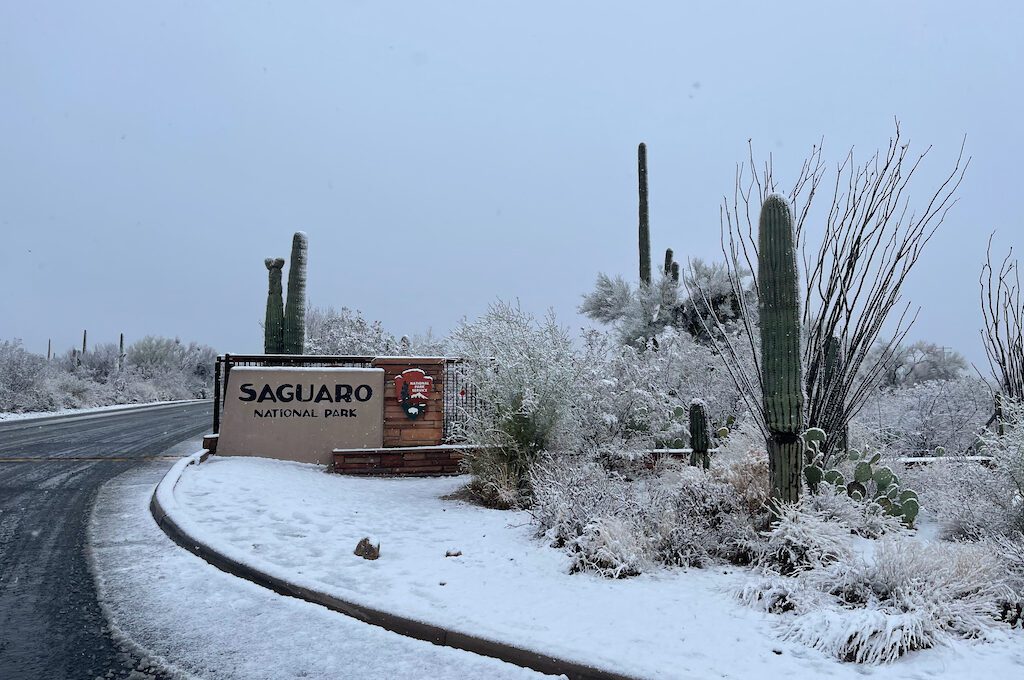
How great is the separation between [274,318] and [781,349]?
42.8ft

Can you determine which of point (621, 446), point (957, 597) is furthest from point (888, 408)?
point (957, 597)

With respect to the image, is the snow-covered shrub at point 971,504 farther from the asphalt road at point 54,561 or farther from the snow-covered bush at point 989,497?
the asphalt road at point 54,561

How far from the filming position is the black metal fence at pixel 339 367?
11117 mm

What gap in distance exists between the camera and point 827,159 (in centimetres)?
712

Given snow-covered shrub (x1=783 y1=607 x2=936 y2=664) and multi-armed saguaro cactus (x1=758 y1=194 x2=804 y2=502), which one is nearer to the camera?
snow-covered shrub (x1=783 y1=607 x2=936 y2=664)

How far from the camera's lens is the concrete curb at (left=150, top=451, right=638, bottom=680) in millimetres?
3531

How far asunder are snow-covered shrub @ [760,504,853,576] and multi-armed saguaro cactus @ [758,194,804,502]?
21.0 inches

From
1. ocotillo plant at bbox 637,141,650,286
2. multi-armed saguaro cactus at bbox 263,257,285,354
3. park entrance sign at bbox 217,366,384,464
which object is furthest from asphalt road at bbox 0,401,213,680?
ocotillo plant at bbox 637,141,650,286

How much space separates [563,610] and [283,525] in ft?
11.7

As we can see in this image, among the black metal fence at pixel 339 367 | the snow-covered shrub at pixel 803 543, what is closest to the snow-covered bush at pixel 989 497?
the snow-covered shrub at pixel 803 543

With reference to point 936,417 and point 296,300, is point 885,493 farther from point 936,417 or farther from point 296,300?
point 296,300

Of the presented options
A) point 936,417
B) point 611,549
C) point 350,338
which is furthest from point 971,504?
point 350,338

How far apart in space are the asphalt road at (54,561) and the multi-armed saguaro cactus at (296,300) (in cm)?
343

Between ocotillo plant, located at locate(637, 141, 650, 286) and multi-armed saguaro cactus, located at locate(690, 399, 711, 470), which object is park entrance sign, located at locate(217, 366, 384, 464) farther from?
ocotillo plant, located at locate(637, 141, 650, 286)
